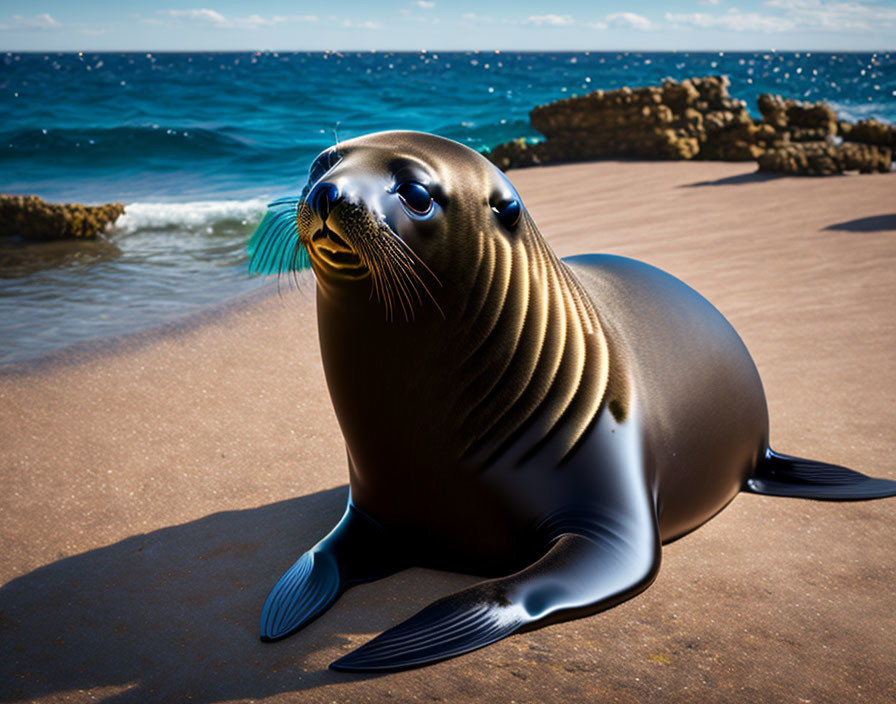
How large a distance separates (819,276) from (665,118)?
9.41m

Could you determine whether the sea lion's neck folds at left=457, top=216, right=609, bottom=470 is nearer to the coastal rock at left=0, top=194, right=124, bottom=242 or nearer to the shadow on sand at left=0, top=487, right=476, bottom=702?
the shadow on sand at left=0, top=487, right=476, bottom=702

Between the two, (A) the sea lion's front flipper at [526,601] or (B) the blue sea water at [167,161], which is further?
(B) the blue sea water at [167,161]

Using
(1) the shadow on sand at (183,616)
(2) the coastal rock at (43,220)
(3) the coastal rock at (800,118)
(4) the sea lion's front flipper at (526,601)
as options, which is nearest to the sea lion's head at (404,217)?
(4) the sea lion's front flipper at (526,601)

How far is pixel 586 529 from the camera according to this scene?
2.02 m

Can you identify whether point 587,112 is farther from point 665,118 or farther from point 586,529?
point 586,529

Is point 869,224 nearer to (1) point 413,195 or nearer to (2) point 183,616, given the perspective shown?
(1) point 413,195

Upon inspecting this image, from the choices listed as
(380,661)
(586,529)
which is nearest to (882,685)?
(586,529)

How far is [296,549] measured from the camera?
269 centimetres

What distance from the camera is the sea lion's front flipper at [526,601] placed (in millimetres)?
1682

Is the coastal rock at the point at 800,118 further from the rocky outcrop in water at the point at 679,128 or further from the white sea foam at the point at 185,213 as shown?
the white sea foam at the point at 185,213

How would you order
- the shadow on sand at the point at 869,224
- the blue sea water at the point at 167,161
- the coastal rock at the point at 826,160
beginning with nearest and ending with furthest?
the blue sea water at the point at 167,161, the shadow on sand at the point at 869,224, the coastal rock at the point at 826,160

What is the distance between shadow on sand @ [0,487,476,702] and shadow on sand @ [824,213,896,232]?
5749 mm

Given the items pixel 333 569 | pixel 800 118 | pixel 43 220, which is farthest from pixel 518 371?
pixel 800 118

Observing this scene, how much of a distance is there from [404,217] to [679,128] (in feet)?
44.5
